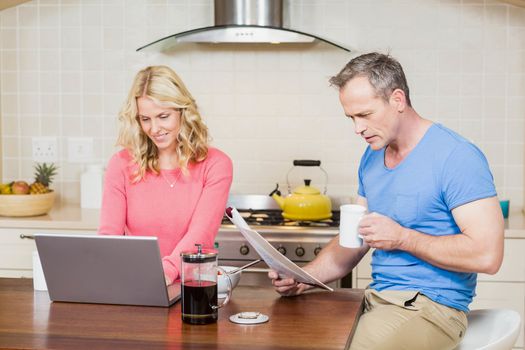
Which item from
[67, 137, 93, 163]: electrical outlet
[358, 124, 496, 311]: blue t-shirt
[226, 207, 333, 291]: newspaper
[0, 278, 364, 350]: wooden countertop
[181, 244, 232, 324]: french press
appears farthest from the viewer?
[67, 137, 93, 163]: electrical outlet

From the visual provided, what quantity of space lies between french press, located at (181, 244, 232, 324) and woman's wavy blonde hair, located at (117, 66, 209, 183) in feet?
2.71

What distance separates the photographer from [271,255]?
229 cm

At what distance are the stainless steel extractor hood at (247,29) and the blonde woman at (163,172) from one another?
1059mm

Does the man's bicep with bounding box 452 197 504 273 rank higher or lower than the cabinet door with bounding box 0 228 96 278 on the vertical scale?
higher

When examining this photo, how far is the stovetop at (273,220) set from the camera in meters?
3.83

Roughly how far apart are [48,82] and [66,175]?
51 cm

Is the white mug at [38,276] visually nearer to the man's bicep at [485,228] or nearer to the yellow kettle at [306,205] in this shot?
the man's bicep at [485,228]

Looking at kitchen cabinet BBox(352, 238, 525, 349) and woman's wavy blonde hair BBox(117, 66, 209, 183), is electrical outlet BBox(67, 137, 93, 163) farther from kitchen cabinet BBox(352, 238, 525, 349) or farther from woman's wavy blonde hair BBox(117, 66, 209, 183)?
kitchen cabinet BBox(352, 238, 525, 349)

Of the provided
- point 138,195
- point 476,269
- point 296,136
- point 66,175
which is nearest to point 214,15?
point 296,136

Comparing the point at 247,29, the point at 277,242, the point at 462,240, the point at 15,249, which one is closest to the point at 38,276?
the point at 462,240

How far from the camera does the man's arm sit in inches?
91.0

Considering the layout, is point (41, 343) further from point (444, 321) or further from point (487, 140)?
point (487, 140)

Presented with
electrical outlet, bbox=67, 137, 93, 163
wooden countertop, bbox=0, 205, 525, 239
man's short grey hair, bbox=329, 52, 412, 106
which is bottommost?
wooden countertop, bbox=0, 205, 525, 239

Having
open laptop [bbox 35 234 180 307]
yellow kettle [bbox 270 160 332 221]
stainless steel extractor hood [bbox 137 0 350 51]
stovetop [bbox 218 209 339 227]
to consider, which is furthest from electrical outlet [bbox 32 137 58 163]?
open laptop [bbox 35 234 180 307]
